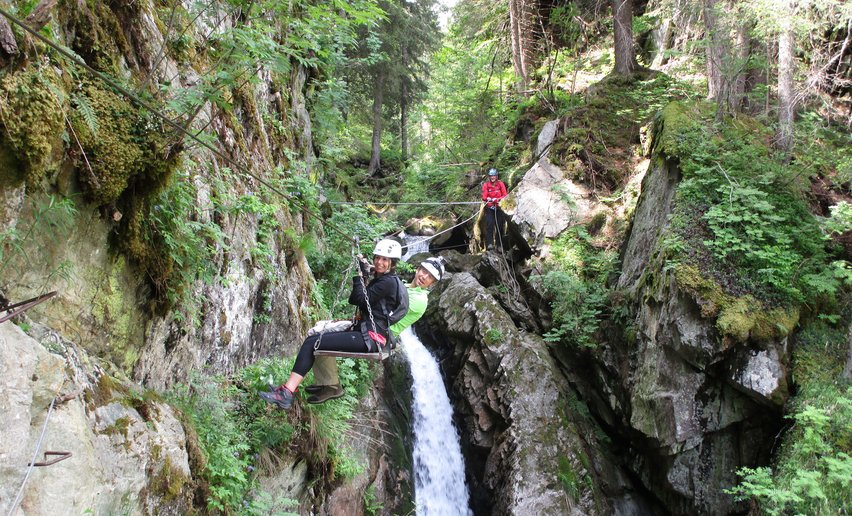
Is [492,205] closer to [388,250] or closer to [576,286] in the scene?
[576,286]

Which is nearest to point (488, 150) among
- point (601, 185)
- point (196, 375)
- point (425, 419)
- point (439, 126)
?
point (439, 126)

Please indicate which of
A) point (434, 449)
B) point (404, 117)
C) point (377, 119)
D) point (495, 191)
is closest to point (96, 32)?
point (434, 449)

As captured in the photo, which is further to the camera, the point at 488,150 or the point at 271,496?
the point at 488,150

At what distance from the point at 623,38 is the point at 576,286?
9640 mm

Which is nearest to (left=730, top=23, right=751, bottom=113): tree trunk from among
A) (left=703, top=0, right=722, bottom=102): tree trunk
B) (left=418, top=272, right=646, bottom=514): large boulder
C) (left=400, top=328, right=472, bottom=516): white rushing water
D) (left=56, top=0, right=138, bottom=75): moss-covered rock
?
(left=703, top=0, right=722, bottom=102): tree trunk

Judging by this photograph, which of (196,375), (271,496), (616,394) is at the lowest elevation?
(271,496)

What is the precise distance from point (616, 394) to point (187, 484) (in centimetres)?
788

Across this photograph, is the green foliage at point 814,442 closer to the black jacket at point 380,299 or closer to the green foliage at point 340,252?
the black jacket at point 380,299

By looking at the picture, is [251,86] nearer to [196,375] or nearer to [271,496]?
[196,375]

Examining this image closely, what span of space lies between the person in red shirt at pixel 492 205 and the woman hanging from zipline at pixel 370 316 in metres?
7.45

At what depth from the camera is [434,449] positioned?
1034 centimetres

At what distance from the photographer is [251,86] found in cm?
658

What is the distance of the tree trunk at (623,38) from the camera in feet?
47.4

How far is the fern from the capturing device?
9.67ft
